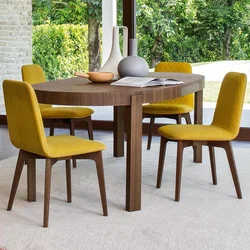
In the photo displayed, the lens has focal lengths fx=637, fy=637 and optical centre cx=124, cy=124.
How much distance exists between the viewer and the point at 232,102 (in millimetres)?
4184

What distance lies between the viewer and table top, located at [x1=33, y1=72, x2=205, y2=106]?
3.62 meters

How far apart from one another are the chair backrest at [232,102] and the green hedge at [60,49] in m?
2.62

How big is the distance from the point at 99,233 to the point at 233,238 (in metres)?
0.72

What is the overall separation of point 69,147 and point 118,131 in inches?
69.4

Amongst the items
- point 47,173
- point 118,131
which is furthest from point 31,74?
point 47,173

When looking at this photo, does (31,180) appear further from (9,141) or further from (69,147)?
(9,141)

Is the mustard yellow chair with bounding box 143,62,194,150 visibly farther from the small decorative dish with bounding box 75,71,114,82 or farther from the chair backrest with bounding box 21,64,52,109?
the small decorative dish with bounding box 75,71,114,82

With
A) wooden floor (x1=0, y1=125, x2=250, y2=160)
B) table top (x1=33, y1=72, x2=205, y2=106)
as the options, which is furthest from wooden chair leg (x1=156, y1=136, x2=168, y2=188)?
wooden floor (x1=0, y1=125, x2=250, y2=160)

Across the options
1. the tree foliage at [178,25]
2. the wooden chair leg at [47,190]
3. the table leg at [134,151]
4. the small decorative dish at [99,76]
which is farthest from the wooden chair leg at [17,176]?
the tree foliage at [178,25]

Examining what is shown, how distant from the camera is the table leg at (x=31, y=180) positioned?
13.1 ft

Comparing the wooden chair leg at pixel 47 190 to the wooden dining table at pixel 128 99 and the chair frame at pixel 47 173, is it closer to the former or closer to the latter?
the chair frame at pixel 47 173

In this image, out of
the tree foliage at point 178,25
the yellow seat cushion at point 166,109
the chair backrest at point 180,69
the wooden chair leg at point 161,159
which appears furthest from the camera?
the tree foliage at point 178,25

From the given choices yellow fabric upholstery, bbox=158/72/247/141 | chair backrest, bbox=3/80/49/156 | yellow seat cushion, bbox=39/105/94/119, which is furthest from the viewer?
yellow seat cushion, bbox=39/105/94/119

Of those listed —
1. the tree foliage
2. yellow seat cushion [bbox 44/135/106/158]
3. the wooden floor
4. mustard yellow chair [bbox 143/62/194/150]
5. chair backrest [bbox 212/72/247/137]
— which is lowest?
the wooden floor
